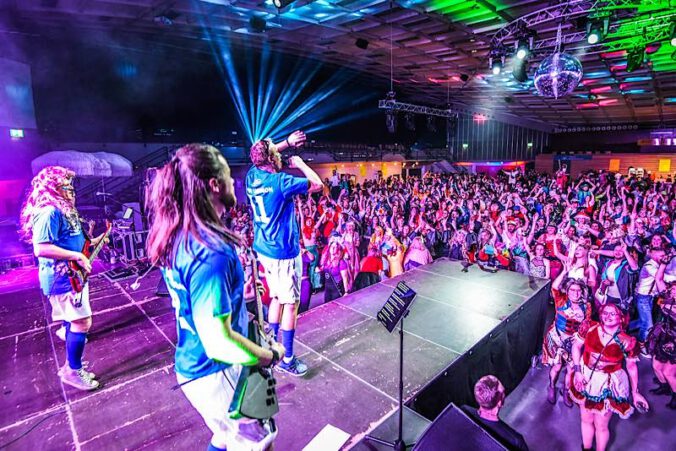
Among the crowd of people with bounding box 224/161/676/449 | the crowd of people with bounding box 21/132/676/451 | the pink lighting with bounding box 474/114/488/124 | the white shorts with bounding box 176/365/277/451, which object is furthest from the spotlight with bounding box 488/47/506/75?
the pink lighting with bounding box 474/114/488/124

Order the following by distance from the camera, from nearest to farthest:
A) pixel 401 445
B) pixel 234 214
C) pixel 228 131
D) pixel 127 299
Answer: pixel 401 445 → pixel 127 299 → pixel 234 214 → pixel 228 131

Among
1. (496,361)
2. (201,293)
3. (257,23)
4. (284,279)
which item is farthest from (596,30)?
(201,293)

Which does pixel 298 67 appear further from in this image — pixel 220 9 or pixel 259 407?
pixel 259 407

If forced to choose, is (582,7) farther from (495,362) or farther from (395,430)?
(395,430)

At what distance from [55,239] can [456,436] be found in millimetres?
2698

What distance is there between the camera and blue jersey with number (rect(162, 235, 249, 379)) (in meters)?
1.07

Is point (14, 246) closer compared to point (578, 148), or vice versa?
point (14, 246)

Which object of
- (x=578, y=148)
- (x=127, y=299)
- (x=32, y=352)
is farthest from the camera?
(x=578, y=148)

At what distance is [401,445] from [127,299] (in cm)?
365

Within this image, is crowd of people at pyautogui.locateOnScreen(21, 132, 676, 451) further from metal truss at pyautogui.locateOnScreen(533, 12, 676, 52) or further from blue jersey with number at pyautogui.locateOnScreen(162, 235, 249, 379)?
metal truss at pyautogui.locateOnScreen(533, 12, 676, 52)

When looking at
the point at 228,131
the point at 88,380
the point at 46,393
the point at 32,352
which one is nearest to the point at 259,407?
the point at 88,380

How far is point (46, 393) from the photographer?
243cm

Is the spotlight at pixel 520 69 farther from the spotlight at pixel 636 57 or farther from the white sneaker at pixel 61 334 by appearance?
the white sneaker at pixel 61 334

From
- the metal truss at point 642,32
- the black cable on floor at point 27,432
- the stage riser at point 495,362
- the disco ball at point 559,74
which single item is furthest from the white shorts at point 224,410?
the metal truss at point 642,32
